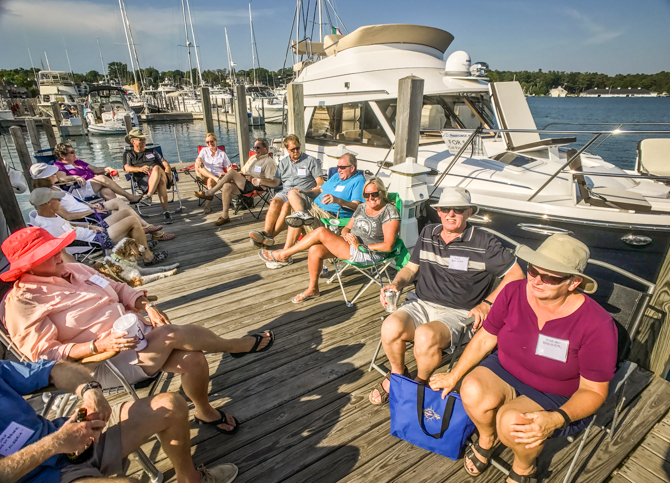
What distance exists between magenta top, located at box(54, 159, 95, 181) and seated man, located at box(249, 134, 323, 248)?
2.66 meters

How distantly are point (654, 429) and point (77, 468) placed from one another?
296 centimetres

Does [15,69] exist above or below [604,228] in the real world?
above

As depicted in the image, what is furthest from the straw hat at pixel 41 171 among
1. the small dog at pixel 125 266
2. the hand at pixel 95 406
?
the hand at pixel 95 406

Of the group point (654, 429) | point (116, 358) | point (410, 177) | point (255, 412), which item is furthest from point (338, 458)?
point (410, 177)

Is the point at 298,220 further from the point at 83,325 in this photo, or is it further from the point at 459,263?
the point at 83,325

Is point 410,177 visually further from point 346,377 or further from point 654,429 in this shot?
point 654,429

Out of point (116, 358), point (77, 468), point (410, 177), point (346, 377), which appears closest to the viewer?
point (77, 468)

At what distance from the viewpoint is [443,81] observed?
225 inches

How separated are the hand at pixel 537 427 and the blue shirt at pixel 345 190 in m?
2.84

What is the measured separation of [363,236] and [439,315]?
1.21m

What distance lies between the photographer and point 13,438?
4.12ft

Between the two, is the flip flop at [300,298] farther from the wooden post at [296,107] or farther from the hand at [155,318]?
the wooden post at [296,107]

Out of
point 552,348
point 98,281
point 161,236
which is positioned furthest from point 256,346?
point 161,236

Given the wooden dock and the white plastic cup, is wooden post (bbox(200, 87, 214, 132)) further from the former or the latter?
the white plastic cup
